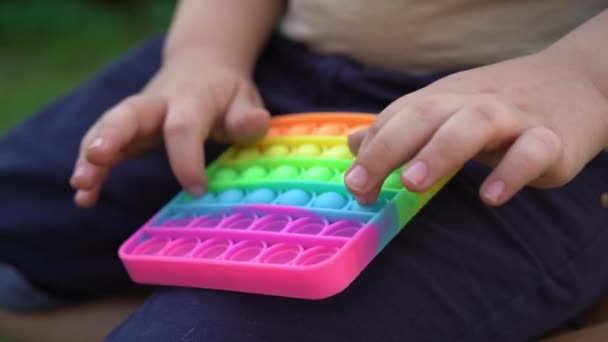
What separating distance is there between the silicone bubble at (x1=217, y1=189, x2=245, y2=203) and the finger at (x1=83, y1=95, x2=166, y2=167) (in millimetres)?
81

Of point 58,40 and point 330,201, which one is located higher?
point 330,201

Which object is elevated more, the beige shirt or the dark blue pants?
the beige shirt

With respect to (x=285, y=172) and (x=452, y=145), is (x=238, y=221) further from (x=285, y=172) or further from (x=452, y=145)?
(x=452, y=145)

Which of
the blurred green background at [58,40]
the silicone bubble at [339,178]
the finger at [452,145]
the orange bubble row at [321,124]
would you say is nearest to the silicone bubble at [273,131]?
the orange bubble row at [321,124]

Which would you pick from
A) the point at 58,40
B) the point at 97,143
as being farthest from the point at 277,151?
the point at 58,40

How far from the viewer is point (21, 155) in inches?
26.2

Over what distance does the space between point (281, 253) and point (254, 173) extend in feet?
0.38

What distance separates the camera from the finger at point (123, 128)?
0.52 meters

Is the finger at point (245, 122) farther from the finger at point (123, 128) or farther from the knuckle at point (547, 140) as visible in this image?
the knuckle at point (547, 140)

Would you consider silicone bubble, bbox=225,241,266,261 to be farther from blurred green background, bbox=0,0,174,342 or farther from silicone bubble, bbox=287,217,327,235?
blurred green background, bbox=0,0,174,342

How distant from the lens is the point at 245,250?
441 millimetres

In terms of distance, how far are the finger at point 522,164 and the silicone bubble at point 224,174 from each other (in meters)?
0.22

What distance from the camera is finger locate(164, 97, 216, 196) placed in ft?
1.72

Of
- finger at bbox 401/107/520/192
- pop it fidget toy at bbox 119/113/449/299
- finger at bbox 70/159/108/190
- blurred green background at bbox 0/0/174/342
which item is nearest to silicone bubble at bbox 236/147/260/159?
pop it fidget toy at bbox 119/113/449/299
